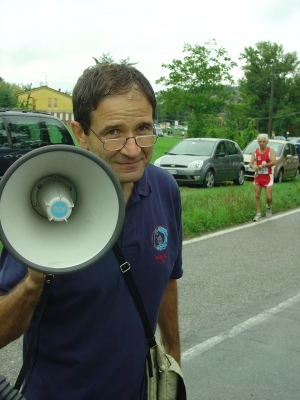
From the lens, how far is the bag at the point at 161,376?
194 centimetres

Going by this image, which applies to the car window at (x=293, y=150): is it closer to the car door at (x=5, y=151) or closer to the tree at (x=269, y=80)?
the car door at (x=5, y=151)

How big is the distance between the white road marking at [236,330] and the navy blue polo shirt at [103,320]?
2.28 m

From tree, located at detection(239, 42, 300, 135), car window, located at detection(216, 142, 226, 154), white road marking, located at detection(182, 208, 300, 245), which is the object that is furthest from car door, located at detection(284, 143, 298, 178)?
tree, located at detection(239, 42, 300, 135)

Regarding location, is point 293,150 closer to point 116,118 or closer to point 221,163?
point 221,163

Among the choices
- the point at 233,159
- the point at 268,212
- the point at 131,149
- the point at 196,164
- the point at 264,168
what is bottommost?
the point at 268,212

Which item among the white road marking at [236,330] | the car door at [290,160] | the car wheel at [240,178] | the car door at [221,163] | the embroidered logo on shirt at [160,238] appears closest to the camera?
the embroidered logo on shirt at [160,238]

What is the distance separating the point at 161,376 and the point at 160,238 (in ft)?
1.62

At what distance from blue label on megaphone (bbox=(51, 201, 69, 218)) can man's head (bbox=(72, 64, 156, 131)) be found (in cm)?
48

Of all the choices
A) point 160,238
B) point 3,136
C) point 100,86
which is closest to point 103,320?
point 160,238

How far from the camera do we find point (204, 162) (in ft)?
50.7

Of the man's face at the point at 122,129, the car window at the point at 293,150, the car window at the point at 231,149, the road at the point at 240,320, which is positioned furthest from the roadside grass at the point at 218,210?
the car window at the point at 293,150

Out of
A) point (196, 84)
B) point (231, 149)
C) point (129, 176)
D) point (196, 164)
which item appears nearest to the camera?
point (129, 176)

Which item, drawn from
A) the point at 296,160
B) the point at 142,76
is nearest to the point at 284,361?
the point at 142,76

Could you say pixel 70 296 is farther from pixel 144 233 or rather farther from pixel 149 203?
pixel 149 203
